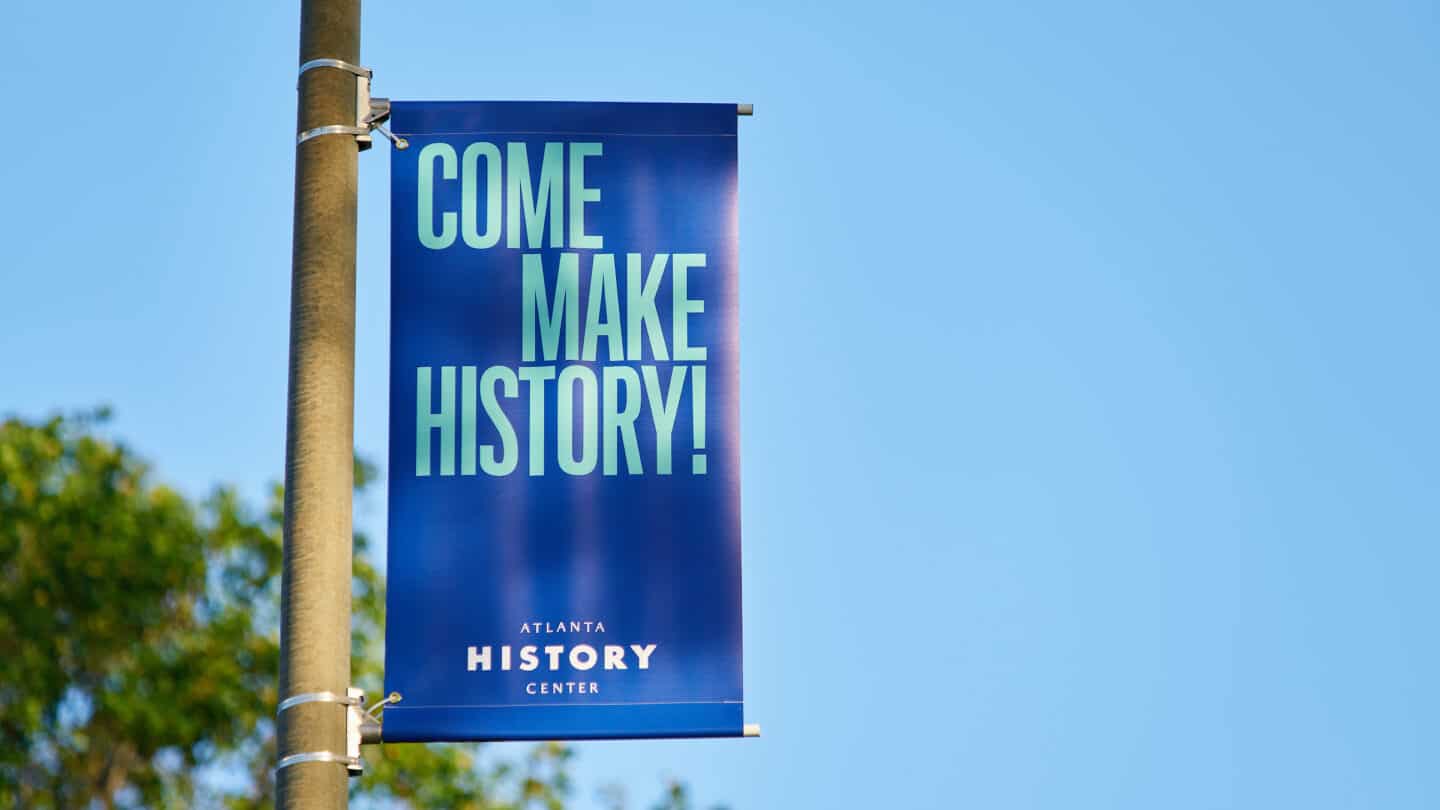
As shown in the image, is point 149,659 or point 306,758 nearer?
point 306,758

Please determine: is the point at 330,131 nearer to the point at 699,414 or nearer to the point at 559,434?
the point at 559,434

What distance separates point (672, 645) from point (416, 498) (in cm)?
96

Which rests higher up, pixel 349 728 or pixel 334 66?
pixel 334 66

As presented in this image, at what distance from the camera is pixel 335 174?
7637 millimetres

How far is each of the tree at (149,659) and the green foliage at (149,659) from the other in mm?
19

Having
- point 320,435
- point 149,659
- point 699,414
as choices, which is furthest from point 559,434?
point 149,659

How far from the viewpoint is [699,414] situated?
25.8ft

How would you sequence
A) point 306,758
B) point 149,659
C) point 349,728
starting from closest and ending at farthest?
point 306,758
point 349,728
point 149,659

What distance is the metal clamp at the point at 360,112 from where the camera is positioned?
25.3 ft

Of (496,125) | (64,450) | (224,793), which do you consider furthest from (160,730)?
(496,125)

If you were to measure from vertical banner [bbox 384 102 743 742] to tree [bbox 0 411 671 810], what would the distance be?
61.9 feet

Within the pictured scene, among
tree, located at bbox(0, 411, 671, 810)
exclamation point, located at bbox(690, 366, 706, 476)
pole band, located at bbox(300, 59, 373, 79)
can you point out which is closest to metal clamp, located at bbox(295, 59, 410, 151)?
pole band, located at bbox(300, 59, 373, 79)

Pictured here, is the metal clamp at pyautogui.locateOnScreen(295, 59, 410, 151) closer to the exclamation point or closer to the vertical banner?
the vertical banner

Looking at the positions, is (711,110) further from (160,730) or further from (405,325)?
(160,730)
